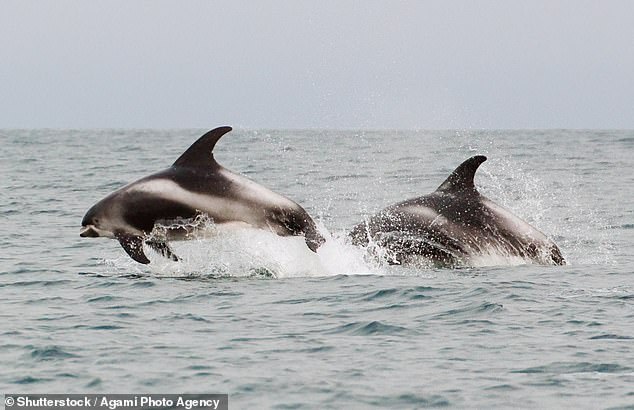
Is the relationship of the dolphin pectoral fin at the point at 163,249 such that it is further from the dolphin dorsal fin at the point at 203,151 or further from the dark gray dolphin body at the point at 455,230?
the dark gray dolphin body at the point at 455,230

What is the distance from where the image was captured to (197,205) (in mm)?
13180

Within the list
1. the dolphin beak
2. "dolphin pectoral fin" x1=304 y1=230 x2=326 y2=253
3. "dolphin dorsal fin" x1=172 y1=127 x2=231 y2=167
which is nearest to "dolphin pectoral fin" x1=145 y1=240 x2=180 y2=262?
the dolphin beak

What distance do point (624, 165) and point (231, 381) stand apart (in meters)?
34.9

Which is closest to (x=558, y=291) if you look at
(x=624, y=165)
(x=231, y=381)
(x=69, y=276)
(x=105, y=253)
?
(x=231, y=381)

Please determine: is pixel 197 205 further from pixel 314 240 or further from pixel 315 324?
pixel 315 324

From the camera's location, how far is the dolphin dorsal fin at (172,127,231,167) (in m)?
13.1

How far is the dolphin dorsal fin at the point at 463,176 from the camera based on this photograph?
14609 mm

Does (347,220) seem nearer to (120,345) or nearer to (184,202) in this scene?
(184,202)

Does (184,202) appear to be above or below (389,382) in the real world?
above

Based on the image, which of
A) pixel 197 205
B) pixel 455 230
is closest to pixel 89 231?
pixel 197 205

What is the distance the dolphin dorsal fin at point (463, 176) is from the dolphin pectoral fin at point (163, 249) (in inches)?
152

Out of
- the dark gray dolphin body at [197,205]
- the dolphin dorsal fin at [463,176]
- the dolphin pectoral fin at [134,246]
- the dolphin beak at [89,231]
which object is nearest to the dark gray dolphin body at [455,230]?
the dolphin dorsal fin at [463,176]

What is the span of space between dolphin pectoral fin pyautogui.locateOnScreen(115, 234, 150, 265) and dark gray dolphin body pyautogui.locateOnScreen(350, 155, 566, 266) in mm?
2973

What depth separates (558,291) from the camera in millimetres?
12531
